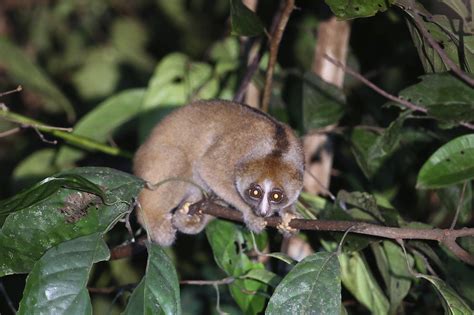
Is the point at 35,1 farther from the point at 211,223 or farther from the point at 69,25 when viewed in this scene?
the point at 211,223

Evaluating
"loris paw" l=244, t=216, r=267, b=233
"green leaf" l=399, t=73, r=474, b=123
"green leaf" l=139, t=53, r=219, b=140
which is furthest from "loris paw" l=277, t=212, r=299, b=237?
"green leaf" l=139, t=53, r=219, b=140

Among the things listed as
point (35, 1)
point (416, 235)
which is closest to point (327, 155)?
point (416, 235)

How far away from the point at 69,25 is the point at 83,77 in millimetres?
967

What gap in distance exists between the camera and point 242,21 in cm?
322

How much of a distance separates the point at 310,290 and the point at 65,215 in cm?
83

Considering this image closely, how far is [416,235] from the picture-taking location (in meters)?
2.33

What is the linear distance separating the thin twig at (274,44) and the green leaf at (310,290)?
4.34 ft

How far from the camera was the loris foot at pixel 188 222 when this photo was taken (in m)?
3.58

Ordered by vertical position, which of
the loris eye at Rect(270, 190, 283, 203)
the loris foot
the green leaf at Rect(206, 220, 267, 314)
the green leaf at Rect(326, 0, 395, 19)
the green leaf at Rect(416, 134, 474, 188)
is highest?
the green leaf at Rect(326, 0, 395, 19)

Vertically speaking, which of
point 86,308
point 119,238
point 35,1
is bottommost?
point 119,238

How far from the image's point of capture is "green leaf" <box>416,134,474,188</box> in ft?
9.20

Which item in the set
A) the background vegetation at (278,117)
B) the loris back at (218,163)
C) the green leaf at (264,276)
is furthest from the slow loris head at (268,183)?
the green leaf at (264,276)

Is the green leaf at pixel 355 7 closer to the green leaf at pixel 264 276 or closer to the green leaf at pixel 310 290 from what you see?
the green leaf at pixel 310 290

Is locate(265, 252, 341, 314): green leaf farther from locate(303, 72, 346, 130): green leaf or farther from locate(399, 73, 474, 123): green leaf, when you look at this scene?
locate(303, 72, 346, 130): green leaf
